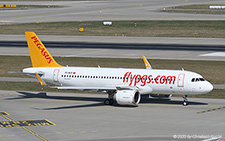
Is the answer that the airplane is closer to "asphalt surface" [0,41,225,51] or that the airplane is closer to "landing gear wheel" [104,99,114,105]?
"landing gear wheel" [104,99,114,105]

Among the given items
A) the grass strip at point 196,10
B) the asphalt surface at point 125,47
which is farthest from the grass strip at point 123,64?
the grass strip at point 196,10

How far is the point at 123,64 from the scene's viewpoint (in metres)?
90.0

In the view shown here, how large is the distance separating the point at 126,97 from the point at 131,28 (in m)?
92.6

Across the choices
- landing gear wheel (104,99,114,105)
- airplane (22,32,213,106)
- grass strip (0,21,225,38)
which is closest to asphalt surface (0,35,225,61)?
grass strip (0,21,225,38)

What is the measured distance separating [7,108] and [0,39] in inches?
3001

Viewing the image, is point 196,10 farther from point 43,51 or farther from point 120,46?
point 43,51

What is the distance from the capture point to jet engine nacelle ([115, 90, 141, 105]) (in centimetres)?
5600

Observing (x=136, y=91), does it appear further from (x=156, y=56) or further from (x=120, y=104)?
(x=156, y=56)

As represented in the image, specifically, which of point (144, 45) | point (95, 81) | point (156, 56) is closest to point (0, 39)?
point (144, 45)

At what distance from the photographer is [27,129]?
4581cm

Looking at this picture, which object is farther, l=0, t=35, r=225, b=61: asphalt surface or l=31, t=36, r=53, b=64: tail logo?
l=0, t=35, r=225, b=61: asphalt surface

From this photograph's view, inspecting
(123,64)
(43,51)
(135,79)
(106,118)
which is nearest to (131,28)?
(123,64)

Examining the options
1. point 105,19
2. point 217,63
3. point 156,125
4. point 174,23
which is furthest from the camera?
point 105,19

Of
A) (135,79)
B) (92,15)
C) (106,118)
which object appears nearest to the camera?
(106,118)
